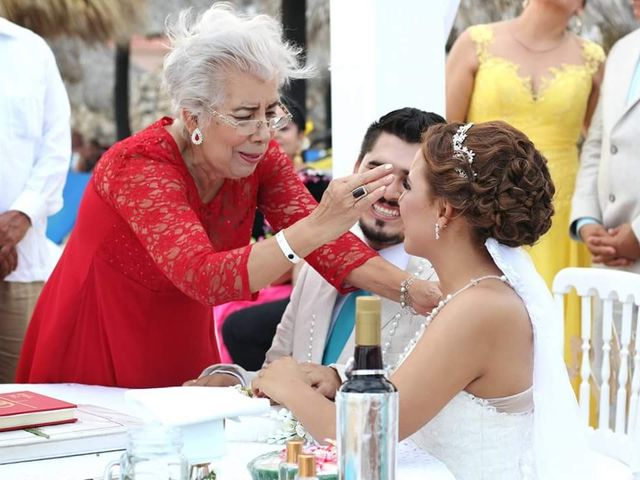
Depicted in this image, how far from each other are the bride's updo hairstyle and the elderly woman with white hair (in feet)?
0.75

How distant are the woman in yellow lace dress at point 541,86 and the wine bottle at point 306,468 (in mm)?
2748

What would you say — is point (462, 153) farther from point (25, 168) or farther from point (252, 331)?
point (252, 331)

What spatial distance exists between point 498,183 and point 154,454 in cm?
97

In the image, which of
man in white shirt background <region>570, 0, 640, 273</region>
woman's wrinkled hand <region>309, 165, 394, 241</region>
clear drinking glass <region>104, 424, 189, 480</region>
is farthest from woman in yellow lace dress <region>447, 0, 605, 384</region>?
clear drinking glass <region>104, 424, 189, 480</region>

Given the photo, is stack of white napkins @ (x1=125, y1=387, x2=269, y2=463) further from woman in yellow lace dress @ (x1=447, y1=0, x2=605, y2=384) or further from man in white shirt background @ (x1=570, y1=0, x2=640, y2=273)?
woman in yellow lace dress @ (x1=447, y1=0, x2=605, y2=384)

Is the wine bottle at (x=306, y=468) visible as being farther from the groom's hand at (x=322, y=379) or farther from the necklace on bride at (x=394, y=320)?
the necklace on bride at (x=394, y=320)

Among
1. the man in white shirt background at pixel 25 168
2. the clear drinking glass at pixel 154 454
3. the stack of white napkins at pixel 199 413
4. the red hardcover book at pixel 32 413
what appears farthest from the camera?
the man in white shirt background at pixel 25 168

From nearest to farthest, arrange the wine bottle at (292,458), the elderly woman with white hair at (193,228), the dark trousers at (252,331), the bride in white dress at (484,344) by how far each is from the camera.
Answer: the wine bottle at (292,458) → the bride in white dress at (484,344) → the elderly woman with white hair at (193,228) → the dark trousers at (252,331)

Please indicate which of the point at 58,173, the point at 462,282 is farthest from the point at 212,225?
the point at 58,173

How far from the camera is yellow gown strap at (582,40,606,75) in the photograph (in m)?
4.16

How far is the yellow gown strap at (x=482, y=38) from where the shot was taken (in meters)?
4.11

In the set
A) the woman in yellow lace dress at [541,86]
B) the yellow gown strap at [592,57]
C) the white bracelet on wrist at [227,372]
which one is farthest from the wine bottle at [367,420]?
the yellow gown strap at [592,57]

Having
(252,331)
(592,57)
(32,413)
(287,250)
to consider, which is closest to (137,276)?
(287,250)

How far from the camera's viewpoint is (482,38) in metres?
4.14
